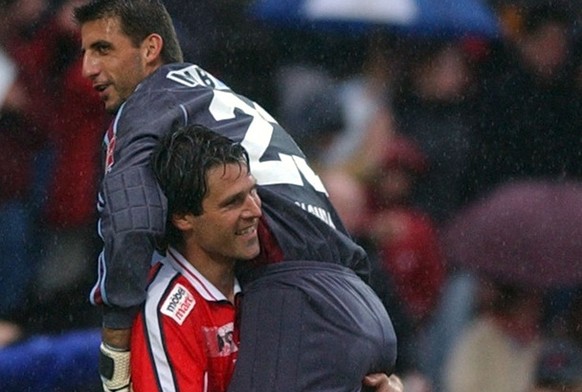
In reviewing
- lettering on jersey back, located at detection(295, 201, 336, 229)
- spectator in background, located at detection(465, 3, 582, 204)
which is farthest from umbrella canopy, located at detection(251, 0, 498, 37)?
lettering on jersey back, located at detection(295, 201, 336, 229)

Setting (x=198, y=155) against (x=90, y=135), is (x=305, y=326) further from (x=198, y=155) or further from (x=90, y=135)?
(x=90, y=135)

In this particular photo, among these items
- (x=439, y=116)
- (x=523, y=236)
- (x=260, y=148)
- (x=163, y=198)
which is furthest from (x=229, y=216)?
(x=439, y=116)

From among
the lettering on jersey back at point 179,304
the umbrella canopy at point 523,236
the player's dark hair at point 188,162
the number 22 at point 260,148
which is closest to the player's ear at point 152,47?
the number 22 at point 260,148

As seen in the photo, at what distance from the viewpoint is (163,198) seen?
3688 mm

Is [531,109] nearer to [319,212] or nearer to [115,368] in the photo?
[319,212]

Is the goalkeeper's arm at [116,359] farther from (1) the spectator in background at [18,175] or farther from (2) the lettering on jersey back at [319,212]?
(1) the spectator in background at [18,175]

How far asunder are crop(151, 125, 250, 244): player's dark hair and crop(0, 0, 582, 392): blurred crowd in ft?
5.45

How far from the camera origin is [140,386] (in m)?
3.72

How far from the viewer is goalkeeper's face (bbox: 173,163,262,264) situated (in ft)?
12.1

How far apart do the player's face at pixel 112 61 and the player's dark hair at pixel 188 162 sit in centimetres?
34

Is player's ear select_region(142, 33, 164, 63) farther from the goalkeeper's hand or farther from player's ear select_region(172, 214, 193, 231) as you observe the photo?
the goalkeeper's hand

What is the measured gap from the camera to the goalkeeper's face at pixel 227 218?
3701 mm

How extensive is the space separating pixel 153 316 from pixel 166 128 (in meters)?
0.40

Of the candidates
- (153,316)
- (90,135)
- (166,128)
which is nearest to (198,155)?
(166,128)
